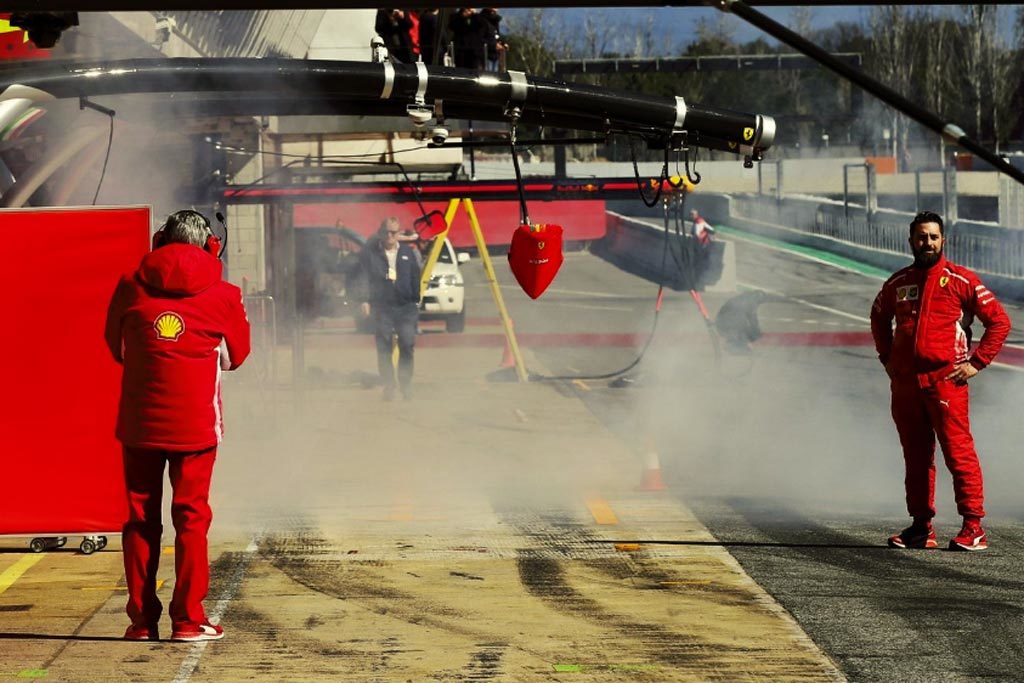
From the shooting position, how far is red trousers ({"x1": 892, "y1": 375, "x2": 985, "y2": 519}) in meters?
7.29

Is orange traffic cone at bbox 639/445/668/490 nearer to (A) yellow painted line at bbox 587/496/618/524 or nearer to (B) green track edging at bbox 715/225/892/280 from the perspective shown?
(A) yellow painted line at bbox 587/496/618/524

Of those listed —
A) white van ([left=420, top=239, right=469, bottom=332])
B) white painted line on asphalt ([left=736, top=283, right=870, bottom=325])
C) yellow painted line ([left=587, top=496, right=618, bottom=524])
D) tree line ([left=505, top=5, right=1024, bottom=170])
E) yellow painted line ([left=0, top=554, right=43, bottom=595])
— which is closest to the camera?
yellow painted line ([left=0, top=554, right=43, bottom=595])

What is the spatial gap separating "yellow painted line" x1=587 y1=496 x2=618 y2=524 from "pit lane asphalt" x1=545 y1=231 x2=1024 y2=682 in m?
0.53

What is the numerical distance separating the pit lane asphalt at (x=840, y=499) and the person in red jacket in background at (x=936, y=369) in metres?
0.22

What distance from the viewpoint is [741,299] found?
17.5 m

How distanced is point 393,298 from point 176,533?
831 centimetres

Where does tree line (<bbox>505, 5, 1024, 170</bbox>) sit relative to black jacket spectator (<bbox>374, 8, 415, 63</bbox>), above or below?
above

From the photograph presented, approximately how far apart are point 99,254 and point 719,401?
8143mm

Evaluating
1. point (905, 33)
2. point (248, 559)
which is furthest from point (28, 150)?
point (905, 33)

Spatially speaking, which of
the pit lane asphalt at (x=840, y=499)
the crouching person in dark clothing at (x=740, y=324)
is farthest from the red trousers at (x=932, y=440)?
the crouching person in dark clothing at (x=740, y=324)

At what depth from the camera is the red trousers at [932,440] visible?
729 cm

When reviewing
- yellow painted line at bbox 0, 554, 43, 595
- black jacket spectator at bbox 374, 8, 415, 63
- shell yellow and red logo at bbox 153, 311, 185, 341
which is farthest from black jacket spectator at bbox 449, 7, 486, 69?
shell yellow and red logo at bbox 153, 311, 185, 341

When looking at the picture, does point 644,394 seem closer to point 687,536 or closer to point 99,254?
point 687,536

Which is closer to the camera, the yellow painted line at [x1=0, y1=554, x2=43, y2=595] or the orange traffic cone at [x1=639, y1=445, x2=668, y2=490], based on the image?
the yellow painted line at [x1=0, y1=554, x2=43, y2=595]
